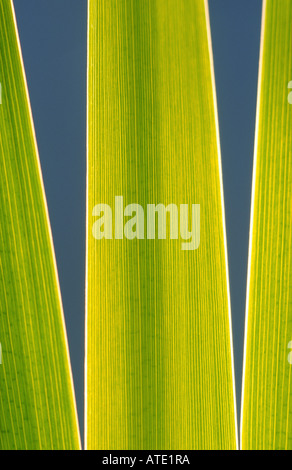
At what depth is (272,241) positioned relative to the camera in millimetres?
214

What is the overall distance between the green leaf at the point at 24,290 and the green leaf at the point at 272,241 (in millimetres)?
110

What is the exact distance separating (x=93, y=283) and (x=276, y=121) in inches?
5.4

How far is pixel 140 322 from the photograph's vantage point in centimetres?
22

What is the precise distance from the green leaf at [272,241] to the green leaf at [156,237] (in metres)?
0.02

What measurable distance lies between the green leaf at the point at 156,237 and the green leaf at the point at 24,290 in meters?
0.02

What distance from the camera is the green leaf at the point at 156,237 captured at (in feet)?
0.73

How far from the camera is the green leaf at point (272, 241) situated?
0.21m

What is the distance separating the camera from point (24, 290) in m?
0.21

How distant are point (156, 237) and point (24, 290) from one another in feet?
0.26

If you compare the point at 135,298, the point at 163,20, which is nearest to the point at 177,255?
the point at 135,298

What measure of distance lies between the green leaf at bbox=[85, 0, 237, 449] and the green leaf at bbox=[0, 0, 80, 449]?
0.07 ft

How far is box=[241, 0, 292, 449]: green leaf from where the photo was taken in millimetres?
212
